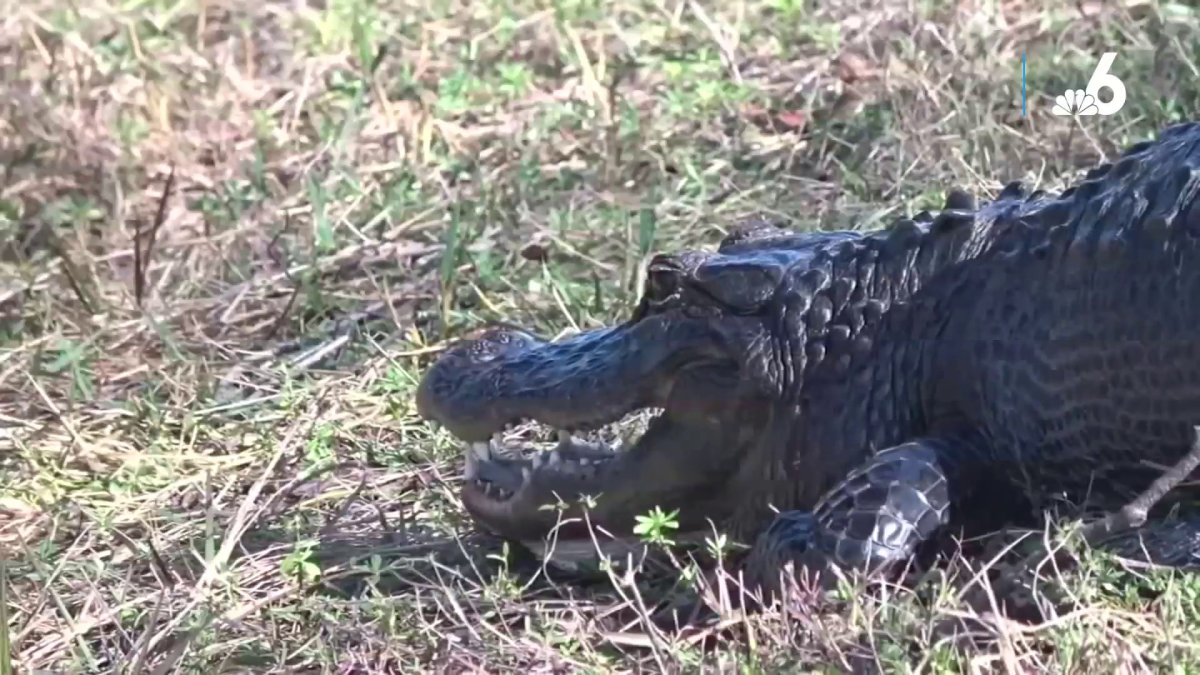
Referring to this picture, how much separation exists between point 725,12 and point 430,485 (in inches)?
115

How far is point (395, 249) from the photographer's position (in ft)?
14.4

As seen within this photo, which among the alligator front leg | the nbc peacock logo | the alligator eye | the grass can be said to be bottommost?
the grass

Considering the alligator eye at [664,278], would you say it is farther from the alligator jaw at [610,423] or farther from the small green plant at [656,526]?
the small green plant at [656,526]

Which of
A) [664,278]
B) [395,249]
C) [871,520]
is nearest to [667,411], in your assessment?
[664,278]

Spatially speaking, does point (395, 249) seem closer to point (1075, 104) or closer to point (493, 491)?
point (493, 491)

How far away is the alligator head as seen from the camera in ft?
9.28

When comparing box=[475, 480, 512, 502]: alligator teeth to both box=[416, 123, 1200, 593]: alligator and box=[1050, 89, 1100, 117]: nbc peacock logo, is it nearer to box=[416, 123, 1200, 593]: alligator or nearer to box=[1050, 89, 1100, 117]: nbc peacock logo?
box=[416, 123, 1200, 593]: alligator

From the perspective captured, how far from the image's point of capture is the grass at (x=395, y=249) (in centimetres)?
253

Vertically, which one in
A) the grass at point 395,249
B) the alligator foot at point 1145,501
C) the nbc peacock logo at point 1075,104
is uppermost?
the alligator foot at point 1145,501

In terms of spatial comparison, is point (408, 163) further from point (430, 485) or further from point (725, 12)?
point (430, 485)

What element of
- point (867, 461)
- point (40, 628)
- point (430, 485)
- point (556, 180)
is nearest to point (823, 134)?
point (556, 180)

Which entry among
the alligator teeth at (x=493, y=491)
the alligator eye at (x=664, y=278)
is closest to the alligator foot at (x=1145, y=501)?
the alligator eye at (x=664, y=278)

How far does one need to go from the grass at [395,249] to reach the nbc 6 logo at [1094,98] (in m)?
0.05

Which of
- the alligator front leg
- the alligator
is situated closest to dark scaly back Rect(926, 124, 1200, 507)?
the alligator
